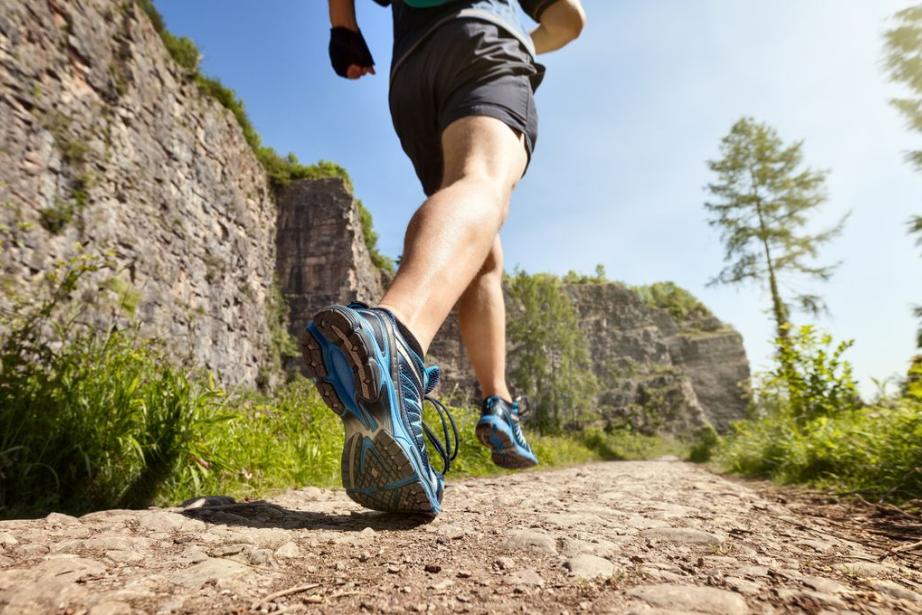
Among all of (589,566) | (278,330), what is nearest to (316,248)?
(278,330)

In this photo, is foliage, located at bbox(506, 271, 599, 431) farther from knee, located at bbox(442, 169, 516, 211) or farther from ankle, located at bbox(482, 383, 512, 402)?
knee, located at bbox(442, 169, 516, 211)

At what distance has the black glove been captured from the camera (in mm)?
1747

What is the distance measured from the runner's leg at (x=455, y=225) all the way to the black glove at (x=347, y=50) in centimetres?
63

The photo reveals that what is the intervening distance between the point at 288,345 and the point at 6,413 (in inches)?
368

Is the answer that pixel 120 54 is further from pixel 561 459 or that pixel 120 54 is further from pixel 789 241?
pixel 789 241

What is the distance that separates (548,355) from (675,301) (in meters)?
8.72

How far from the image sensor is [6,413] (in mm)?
1681

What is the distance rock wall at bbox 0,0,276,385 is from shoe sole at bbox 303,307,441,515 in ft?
7.93

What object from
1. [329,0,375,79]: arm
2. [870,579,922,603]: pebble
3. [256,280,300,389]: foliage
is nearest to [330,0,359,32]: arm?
[329,0,375,79]: arm

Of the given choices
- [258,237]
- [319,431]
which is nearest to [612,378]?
[258,237]

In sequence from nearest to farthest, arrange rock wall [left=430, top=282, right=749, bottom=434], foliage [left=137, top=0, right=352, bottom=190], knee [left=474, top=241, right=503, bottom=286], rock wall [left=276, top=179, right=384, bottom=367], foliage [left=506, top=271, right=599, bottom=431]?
knee [left=474, top=241, right=503, bottom=286]
foliage [left=137, top=0, right=352, bottom=190]
rock wall [left=276, top=179, right=384, bottom=367]
foliage [left=506, top=271, right=599, bottom=431]
rock wall [left=430, top=282, right=749, bottom=434]

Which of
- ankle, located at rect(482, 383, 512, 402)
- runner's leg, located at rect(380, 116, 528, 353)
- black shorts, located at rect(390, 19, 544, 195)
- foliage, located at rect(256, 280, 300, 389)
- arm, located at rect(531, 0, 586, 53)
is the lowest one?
ankle, located at rect(482, 383, 512, 402)

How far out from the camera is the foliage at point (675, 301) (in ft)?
70.6

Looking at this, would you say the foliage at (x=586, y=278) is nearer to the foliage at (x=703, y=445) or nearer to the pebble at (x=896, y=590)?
the foliage at (x=703, y=445)
